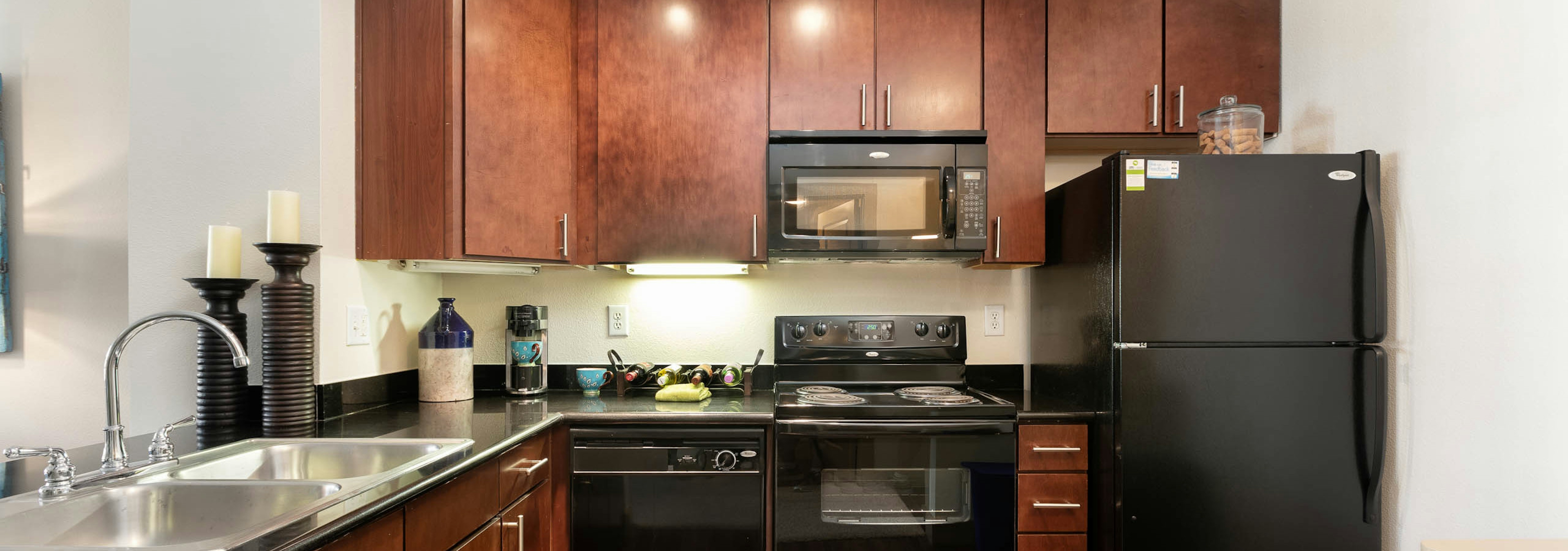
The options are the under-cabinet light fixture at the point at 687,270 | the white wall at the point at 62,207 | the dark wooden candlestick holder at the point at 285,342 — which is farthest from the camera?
the under-cabinet light fixture at the point at 687,270

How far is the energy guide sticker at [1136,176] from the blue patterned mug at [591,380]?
1.67 metres

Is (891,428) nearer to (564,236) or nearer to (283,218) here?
(564,236)

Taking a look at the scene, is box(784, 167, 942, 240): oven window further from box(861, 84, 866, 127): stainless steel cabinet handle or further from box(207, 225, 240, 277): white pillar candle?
box(207, 225, 240, 277): white pillar candle

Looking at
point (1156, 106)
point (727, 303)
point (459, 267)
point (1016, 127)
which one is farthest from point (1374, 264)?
point (459, 267)

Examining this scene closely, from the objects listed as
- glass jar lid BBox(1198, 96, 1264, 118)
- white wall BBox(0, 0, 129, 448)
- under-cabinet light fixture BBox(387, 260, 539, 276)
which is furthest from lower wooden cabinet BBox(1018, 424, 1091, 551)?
white wall BBox(0, 0, 129, 448)

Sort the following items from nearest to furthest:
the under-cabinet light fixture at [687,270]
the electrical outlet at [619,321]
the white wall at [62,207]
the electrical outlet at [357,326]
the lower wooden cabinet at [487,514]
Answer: the lower wooden cabinet at [487,514]
the electrical outlet at [357,326]
the white wall at [62,207]
the under-cabinet light fixture at [687,270]
the electrical outlet at [619,321]

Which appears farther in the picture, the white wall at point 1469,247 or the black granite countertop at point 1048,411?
the black granite countertop at point 1048,411

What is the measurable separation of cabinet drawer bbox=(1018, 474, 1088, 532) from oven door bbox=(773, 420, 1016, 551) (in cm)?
4

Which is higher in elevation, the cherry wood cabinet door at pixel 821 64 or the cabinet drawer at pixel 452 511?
the cherry wood cabinet door at pixel 821 64

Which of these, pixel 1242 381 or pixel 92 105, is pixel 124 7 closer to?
pixel 92 105

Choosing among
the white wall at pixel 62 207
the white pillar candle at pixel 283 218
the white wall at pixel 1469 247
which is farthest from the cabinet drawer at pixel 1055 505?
the white wall at pixel 62 207

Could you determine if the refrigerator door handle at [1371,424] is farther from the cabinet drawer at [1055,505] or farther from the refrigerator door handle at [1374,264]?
the cabinet drawer at [1055,505]

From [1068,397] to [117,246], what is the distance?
117 inches

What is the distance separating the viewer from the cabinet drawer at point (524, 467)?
1627 mm
